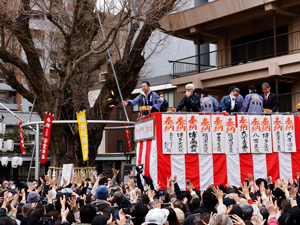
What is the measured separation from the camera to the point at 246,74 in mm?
18406

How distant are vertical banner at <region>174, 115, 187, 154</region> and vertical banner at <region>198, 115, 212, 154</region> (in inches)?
19.1

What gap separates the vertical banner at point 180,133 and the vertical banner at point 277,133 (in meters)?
2.71

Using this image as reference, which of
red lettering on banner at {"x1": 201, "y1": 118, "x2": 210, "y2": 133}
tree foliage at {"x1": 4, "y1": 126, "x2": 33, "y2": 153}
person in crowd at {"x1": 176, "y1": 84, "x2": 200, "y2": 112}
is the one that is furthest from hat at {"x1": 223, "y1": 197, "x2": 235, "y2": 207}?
tree foliage at {"x1": 4, "y1": 126, "x2": 33, "y2": 153}

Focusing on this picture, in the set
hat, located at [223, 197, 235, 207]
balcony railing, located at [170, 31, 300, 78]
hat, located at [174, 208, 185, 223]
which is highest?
balcony railing, located at [170, 31, 300, 78]

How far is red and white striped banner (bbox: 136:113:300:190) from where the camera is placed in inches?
443

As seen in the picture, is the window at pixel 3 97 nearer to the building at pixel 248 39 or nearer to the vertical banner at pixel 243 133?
the building at pixel 248 39

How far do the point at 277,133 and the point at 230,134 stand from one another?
149cm

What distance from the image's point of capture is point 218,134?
11680 mm

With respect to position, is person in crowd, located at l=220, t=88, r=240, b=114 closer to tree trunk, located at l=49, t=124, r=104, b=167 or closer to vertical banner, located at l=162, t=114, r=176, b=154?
vertical banner, located at l=162, t=114, r=176, b=154

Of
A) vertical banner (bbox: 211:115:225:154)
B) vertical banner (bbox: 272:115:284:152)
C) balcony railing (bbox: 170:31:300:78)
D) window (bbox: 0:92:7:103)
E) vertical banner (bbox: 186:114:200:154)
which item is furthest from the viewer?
window (bbox: 0:92:7:103)

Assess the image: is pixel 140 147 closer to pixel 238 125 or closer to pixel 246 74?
pixel 238 125

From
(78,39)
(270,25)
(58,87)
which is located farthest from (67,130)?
(270,25)

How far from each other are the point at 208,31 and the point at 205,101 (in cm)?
937

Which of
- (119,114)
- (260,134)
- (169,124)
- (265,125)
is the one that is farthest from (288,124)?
(119,114)
